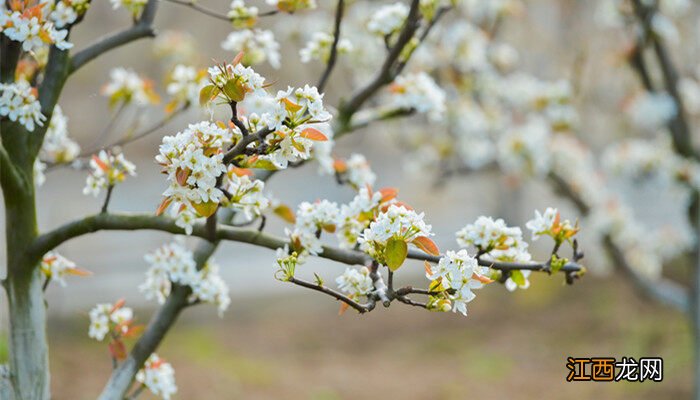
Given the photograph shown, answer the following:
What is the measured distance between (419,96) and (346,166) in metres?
0.32

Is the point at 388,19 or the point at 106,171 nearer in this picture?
the point at 106,171

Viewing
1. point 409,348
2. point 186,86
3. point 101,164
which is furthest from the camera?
point 409,348

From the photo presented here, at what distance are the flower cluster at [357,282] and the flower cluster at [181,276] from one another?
0.58 m

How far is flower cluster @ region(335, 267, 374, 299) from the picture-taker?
174cm

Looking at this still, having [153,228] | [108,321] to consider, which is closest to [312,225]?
[153,228]

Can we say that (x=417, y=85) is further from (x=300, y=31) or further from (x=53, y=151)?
(x=300, y=31)

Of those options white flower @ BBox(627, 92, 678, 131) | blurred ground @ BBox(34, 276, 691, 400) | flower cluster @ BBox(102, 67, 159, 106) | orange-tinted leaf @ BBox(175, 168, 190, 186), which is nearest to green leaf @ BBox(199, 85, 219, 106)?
orange-tinted leaf @ BBox(175, 168, 190, 186)

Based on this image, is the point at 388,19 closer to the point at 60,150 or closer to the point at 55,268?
the point at 60,150

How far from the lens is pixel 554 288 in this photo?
7.31 meters

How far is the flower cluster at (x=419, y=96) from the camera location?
8.40 feet

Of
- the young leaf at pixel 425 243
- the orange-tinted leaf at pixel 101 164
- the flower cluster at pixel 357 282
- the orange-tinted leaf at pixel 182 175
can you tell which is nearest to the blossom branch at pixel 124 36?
the orange-tinted leaf at pixel 101 164

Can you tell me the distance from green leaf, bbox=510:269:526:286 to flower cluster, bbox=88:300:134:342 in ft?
3.35

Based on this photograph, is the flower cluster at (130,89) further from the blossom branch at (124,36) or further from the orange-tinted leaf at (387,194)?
the orange-tinted leaf at (387,194)

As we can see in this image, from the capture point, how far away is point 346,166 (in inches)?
98.6
